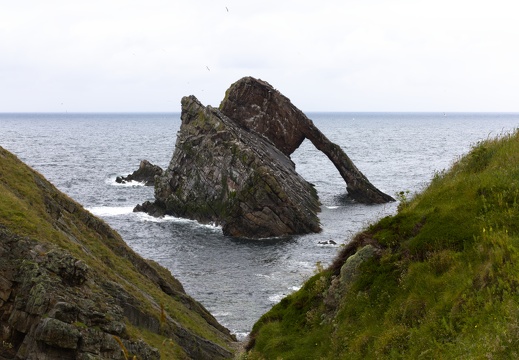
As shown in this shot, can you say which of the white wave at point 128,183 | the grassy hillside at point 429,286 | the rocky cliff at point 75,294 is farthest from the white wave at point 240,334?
the white wave at point 128,183

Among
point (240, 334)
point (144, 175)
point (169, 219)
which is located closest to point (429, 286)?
point (240, 334)

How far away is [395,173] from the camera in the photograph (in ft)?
371

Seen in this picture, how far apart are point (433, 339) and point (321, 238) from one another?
Result: 166 ft

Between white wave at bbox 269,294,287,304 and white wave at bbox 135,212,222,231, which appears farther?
white wave at bbox 135,212,222,231

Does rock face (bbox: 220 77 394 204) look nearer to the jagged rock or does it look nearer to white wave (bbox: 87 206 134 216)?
white wave (bbox: 87 206 134 216)

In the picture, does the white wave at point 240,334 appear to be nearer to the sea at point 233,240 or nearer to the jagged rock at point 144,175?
the sea at point 233,240

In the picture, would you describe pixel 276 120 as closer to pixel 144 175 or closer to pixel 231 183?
pixel 231 183

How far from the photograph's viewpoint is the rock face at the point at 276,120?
275 feet

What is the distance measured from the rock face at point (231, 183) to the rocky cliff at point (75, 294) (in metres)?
33.5

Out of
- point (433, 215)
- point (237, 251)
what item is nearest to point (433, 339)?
point (433, 215)

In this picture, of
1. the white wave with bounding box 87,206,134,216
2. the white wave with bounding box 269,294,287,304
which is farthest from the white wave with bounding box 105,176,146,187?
the white wave with bounding box 269,294,287,304

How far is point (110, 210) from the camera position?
76.5m

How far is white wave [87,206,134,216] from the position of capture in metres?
74.2

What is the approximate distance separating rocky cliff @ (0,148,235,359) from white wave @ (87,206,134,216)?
42.5 m
